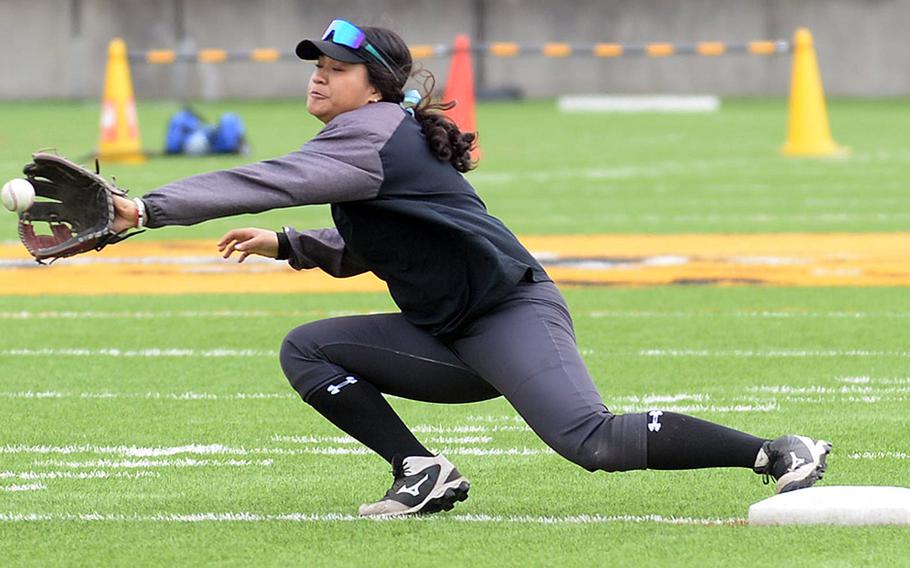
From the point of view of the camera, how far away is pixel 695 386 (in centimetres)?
866

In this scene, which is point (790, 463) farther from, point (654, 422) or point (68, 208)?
point (68, 208)

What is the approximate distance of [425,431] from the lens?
25.3 feet

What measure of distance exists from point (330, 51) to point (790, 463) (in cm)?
182

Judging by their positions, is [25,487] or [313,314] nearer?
[25,487]

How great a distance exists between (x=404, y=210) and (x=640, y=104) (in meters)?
32.8

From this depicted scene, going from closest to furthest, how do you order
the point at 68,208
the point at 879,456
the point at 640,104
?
1. the point at 68,208
2. the point at 879,456
3. the point at 640,104

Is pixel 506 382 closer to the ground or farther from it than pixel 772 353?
farther from it

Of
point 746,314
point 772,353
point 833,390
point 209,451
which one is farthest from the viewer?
point 746,314

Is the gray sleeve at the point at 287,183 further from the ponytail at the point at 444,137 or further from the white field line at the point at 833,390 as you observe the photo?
the white field line at the point at 833,390

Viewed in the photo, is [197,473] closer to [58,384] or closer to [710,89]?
[58,384]

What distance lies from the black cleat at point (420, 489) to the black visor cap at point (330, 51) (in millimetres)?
1256

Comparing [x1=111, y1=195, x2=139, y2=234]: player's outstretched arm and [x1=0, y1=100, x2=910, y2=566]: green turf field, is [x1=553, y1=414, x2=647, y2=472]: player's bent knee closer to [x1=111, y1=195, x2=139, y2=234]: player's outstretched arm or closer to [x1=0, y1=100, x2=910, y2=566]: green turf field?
[x1=0, y1=100, x2=910, y2=566]: green turf field

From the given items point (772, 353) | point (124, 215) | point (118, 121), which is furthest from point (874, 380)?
point (118, 121)

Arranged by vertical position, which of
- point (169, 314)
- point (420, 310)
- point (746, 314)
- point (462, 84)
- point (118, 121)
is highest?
point (420, 310)
